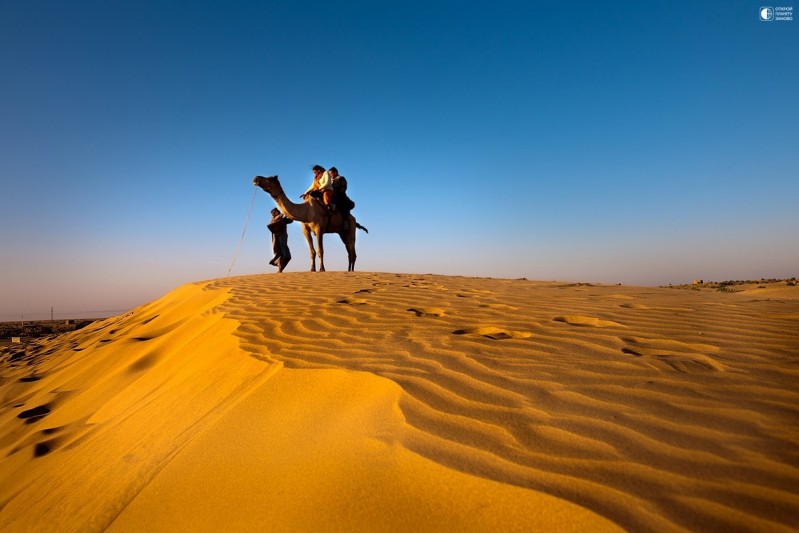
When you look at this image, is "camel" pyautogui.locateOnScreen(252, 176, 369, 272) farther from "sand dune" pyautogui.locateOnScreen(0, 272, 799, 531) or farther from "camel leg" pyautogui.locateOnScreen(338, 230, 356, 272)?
"sand dune" pyautogui.locateOnScreen(0, 272, 799, 531)

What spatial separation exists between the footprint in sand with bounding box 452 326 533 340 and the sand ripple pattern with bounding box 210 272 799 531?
0.01m

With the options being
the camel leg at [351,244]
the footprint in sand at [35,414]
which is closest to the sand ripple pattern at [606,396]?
the footprint in sand at [35,414]

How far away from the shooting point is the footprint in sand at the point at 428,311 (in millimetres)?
4179

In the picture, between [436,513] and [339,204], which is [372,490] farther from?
[339,204]

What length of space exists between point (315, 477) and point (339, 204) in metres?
12.4

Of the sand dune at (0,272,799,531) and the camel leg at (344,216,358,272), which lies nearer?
the sand dune at (0,272,799,531)

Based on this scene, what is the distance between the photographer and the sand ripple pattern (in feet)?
4.31

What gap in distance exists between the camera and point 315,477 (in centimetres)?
169

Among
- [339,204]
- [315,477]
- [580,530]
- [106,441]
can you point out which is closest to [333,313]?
[106,441]

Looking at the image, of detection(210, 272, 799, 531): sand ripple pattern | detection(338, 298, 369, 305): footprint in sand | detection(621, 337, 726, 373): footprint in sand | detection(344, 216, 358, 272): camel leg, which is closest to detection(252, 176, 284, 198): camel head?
detection(344, 216, 358, 272): camel leg

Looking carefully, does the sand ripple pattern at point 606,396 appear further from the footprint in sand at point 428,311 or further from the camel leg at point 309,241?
the camel leg at point 309,241

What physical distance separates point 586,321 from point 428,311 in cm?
152

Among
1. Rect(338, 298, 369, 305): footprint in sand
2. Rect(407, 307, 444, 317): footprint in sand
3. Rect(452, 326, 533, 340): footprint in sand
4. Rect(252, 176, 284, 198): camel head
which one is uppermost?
Rect(252, 176, 284, 198): camel head

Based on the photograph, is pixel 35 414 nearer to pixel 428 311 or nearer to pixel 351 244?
pixel 428 311
